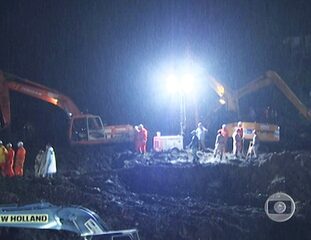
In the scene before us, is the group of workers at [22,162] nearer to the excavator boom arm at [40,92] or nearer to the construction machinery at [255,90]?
the excavator boom arm at [40,92]

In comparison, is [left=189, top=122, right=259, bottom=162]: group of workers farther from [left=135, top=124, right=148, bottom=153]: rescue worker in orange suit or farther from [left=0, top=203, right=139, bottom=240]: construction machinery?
[left=0, top=203, right=139, bottom=240]: construction machinery

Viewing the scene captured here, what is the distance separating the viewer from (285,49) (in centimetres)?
288

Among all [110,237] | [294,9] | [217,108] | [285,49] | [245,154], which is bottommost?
[110,237]

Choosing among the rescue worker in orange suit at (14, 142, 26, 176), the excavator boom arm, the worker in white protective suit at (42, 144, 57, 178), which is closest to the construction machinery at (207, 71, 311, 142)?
the excavator boom arm

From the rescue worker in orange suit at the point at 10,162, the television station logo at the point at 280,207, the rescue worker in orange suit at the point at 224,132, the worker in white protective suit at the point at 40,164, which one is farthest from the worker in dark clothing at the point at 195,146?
the rescue worker in orange suit at the point at 10,162

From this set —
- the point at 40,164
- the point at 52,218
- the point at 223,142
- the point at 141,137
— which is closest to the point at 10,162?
the point at 40,164

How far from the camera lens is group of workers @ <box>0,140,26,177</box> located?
2779mm

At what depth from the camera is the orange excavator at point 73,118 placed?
2.84 metres

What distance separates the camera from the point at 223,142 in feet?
9.16

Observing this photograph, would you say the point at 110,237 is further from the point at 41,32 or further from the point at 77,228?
the point at 41,32

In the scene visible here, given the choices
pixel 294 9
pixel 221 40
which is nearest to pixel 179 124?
pixel 221 40

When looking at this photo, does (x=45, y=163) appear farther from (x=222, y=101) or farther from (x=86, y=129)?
(x=222, y=101)

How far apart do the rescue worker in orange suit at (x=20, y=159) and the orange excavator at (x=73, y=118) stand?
5.8 inches

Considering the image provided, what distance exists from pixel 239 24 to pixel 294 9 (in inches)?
11.6
